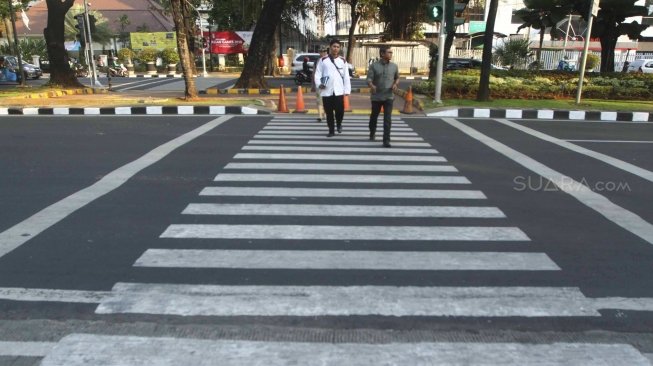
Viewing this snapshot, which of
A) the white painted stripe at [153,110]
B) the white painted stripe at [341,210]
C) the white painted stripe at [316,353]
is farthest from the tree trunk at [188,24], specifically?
the white painted stripe at [316,353]

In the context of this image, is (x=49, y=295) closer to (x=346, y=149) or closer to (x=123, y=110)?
(x=346, y=149)

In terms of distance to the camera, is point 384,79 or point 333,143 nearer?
point 384,79

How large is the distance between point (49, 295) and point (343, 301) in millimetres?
1966

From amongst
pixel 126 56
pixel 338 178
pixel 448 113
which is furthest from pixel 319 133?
pixel 126 56

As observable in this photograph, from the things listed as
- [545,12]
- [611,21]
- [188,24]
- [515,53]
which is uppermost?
[545,12]

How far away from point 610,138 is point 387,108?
15.8 ft

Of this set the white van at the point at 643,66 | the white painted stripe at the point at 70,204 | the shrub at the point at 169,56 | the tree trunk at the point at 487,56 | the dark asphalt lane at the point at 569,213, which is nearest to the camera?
the dark asphalt lane at the point at 569,213

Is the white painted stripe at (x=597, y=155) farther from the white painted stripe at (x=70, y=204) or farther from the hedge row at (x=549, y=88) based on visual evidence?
the white painted stripe at (x=70, y=204)

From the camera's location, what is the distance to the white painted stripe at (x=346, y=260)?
4.05m

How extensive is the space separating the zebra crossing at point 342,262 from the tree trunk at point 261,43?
13826mm

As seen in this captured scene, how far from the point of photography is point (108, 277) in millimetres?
3844

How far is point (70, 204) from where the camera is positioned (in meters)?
5.58

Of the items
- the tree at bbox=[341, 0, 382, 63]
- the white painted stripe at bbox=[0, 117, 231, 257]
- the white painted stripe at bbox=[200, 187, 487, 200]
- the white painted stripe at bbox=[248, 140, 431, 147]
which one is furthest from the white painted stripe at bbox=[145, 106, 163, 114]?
the tree at bbox=[341, 0, 382, 63]

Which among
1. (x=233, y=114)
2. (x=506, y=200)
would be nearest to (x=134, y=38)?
(x=233, y=114)
